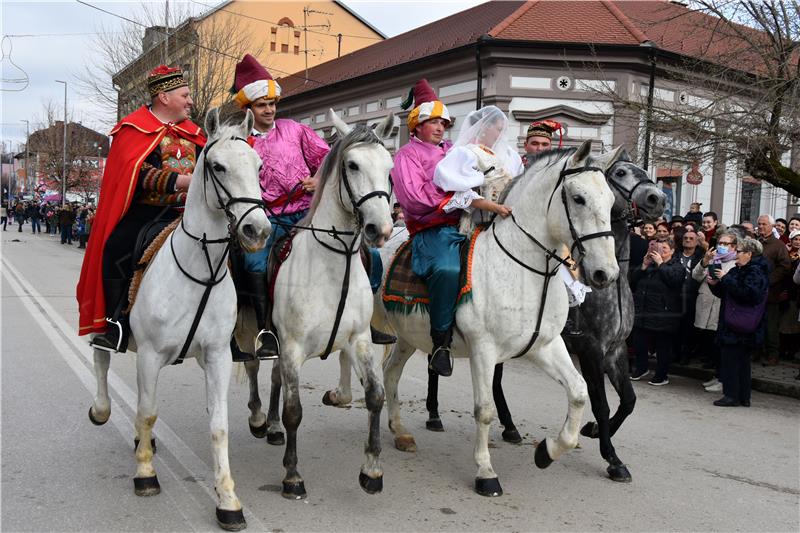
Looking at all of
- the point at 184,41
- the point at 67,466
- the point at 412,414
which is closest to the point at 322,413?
the point at 412,414

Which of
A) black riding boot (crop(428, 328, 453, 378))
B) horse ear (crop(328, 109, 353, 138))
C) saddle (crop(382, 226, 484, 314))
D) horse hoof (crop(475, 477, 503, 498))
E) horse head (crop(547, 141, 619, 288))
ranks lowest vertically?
horse hoof (crop(475, 477, 503, 498))

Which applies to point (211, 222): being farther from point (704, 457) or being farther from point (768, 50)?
point (768, 50)

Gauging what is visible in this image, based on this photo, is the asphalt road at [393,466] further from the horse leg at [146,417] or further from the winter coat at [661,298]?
the winter coat at [661,298]

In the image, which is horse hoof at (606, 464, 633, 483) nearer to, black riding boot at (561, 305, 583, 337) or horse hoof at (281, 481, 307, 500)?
black riding boot at (561, 305, 583, 337)

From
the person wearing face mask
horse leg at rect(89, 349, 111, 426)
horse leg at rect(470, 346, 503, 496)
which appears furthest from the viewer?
the person wearing face mask

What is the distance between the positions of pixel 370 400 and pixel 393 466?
94 cm

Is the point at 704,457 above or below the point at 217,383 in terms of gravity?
below

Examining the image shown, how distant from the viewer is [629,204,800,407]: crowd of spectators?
320 inches

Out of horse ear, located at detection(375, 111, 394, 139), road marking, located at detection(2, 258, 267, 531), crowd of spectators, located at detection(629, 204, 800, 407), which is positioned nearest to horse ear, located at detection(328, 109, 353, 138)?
horse ear, located at detection(375, 111, 394, 139)

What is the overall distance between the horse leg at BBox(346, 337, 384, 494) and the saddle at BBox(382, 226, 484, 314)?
0.83 m

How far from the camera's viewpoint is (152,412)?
4.48m

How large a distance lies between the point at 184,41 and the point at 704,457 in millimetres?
25219

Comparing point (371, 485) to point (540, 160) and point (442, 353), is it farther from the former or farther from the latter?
point (540, 160)

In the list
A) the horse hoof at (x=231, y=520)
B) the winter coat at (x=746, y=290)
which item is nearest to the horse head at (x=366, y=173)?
the horse hoof at (x=231, y=520)
